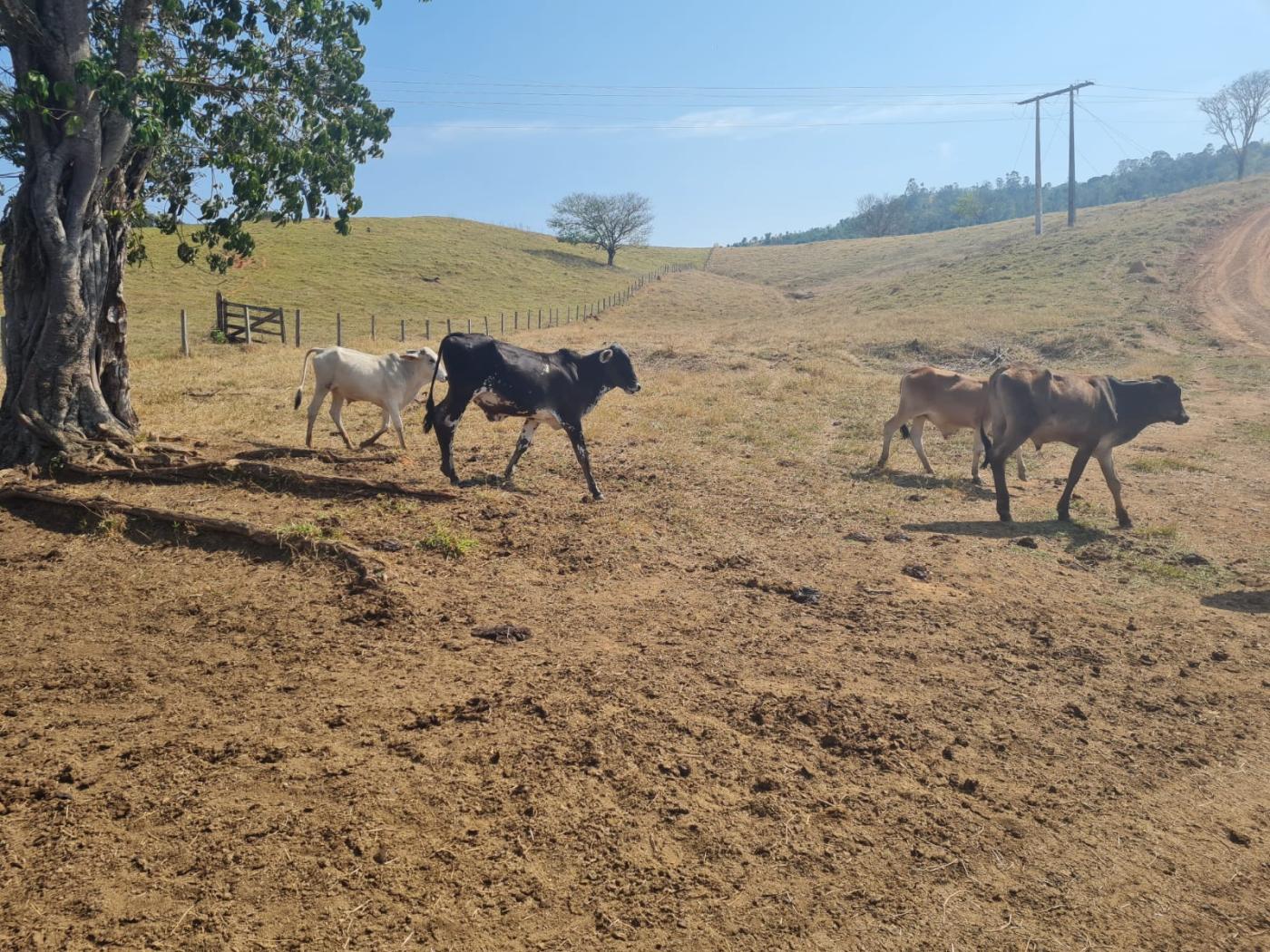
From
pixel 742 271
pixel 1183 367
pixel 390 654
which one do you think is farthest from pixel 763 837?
pixel 742 271

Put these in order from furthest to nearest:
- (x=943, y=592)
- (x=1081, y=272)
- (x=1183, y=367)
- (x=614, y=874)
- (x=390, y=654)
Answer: (x=1081, y=272)
(x=1183, y=367)
(x=943, y=592)
(x=390, y=654)
(x=614, y=874)

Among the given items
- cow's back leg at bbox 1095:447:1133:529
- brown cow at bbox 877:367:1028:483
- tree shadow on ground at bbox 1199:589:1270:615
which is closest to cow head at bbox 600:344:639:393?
brown cow at bbox 877:367:1028:483

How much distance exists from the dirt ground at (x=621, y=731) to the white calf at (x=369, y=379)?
7.95 feet

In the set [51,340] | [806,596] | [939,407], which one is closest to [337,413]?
[51,340]

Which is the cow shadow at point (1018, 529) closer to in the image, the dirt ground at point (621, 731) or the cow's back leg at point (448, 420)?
the dirt ground at point (621, 731)

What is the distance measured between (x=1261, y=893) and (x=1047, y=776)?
111 cm

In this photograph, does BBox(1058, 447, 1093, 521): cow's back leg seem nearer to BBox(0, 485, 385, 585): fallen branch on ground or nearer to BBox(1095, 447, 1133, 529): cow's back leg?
BBox(1095, 447, 1133, 529): cow's back leg

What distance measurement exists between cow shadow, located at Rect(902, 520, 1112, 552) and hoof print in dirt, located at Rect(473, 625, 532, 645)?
5.40 meters

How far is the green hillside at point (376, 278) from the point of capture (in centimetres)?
4219

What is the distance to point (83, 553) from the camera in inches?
286

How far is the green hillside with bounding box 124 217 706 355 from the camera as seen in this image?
138 ft

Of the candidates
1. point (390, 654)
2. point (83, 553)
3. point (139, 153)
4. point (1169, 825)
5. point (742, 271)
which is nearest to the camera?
Answer: point (1169, 825)

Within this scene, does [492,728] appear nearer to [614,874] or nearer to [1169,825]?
[614,874]

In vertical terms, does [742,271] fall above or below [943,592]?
above
